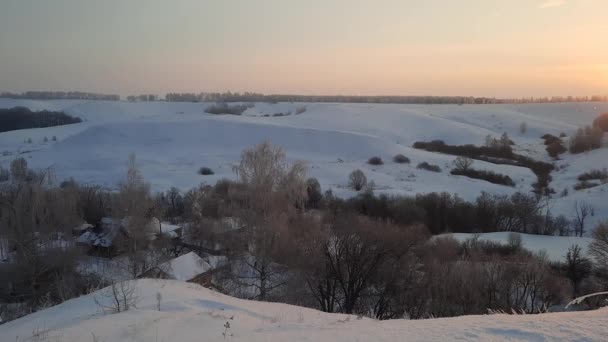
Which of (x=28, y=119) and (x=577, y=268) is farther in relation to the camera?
(x=28, y=119)

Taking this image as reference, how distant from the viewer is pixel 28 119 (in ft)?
319

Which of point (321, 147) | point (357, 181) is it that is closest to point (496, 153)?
point (321, 147)

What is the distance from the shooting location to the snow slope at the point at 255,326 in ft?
14.0

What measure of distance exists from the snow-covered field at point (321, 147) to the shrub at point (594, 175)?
1.02m

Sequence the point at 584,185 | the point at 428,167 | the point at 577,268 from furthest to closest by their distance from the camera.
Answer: the point at 428,167 < the point at 584,185 < the point at 577,268

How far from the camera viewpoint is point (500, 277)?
613 inches

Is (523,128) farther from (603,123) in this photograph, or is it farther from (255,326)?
(255,326)

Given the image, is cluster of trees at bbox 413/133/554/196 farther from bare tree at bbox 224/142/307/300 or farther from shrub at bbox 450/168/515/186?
bare tree at bbox 224/142/307/300

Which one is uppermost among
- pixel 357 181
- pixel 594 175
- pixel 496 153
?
pixel 496 153

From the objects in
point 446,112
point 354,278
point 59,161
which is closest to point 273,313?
point 354,278

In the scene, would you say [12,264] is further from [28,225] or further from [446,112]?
[446,112]

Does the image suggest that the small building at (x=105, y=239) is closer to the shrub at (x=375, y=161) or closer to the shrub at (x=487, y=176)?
the shrub at (x=375, y=161)

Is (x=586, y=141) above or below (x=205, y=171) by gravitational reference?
above

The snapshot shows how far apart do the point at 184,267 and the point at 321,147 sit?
42376 mm
